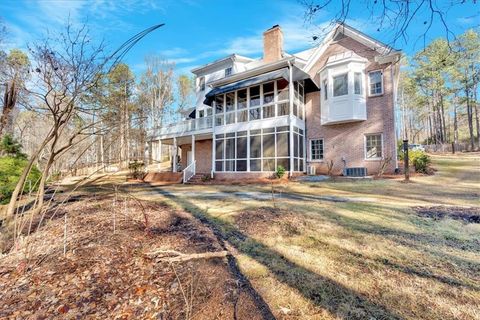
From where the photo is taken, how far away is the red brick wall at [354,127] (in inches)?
509

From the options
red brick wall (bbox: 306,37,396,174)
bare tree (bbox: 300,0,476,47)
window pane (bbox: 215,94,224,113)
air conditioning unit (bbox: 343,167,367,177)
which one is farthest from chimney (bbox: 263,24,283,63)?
bare tree (bbox: 300,0,476,47)

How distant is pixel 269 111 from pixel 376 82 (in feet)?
21.0

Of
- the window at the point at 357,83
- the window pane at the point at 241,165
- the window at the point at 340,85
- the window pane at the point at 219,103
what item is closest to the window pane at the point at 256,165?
the window pane at the point at 241,165

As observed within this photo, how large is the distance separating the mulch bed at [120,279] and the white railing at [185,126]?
42.5 ft

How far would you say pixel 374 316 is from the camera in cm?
205

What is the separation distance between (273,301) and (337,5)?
3.34m

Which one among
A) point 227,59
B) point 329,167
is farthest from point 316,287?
point 227,59

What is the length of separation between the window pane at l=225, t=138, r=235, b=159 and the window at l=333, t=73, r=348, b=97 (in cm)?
693

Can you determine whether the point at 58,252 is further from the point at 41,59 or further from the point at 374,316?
the point at 374,316

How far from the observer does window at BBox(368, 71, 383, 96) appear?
43.6 feet

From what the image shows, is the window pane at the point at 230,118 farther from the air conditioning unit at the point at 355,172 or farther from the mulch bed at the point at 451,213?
the mulch bed at the point at 451,213

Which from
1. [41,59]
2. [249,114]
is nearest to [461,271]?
[41,59]

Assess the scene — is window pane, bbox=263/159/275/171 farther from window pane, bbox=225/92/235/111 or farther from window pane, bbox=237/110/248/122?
window pane, bbox=225/92/235/111

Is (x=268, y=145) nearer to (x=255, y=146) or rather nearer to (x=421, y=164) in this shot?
(x=255, y=146)
